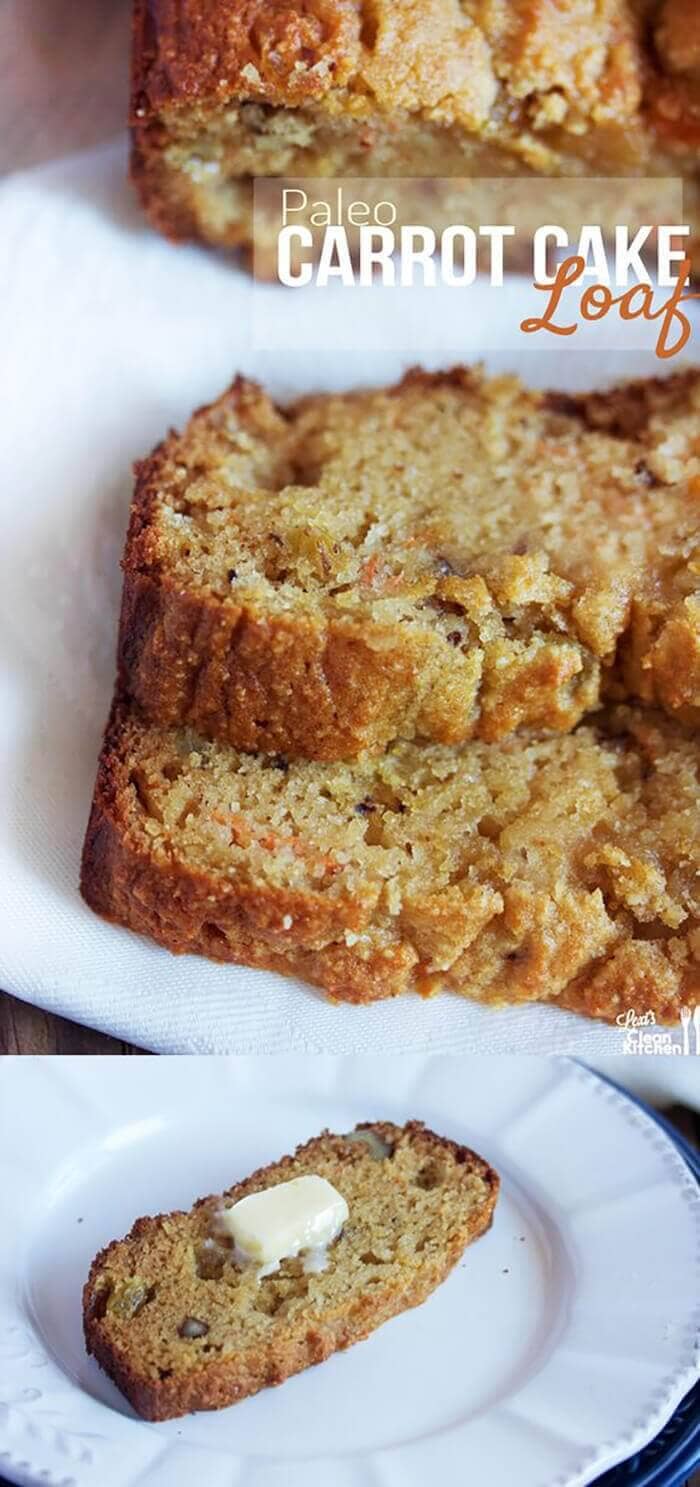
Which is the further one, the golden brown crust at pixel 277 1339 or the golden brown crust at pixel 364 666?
the golden brown crust at pixel 364 666

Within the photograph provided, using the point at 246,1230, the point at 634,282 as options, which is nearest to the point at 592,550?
the point at 634,282

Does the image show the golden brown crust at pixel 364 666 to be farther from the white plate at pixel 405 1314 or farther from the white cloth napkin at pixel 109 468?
the white plate at pixel 405 1314

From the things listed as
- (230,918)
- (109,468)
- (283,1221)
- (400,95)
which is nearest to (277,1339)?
(283,1221)

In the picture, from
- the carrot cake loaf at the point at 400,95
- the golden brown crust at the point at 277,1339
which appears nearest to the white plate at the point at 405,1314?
the golden brown crust at the point at 277,1339

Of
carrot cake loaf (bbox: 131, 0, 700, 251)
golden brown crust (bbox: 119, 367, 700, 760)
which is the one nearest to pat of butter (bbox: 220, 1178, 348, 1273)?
golden brown crust (bbox: 119, 367, 700, 760)

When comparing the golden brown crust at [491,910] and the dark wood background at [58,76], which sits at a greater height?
the dark wood background at [58,76]

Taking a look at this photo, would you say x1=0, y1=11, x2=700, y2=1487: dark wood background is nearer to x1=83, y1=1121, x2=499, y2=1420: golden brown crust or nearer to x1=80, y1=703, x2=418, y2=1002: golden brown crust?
x1=80, y1=703, x2=418, y2=1002: golden brown crust
